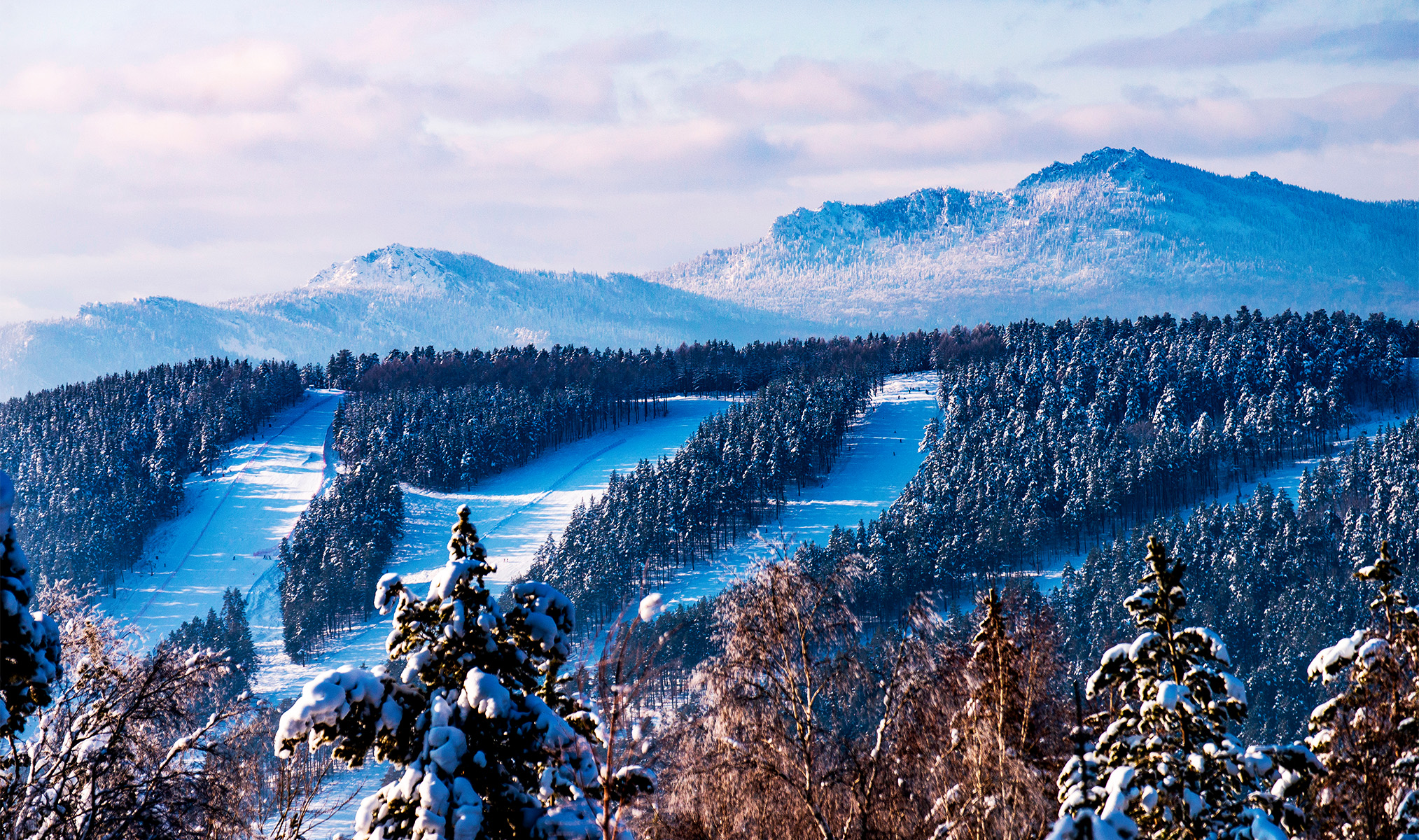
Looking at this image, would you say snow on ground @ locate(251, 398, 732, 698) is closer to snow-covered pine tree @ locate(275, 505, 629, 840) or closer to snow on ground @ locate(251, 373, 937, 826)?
snow on ground @ locate(251, 373, 937, 826)

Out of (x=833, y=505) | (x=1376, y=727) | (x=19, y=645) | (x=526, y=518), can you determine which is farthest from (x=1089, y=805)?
(x=526, y=518)

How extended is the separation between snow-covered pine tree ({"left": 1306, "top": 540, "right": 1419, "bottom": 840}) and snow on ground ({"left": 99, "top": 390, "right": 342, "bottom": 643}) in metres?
142

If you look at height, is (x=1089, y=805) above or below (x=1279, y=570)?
above

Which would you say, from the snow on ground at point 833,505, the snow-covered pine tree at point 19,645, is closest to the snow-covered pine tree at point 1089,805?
the snow-covered pine tree at point 19,645

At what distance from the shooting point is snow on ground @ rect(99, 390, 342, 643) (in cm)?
15362

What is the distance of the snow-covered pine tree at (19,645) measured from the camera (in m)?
12.1

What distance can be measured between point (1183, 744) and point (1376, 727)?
404cm

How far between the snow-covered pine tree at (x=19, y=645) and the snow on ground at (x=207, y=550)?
453ft

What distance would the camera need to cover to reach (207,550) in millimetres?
174250

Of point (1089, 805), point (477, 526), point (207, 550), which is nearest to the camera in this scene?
point (1089, 805)

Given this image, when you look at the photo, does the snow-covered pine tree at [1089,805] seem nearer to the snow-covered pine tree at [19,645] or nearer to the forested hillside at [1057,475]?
the snow-covered pine tree at [19,645]

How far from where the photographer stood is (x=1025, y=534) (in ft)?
481

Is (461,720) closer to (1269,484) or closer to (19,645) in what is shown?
(19,645)

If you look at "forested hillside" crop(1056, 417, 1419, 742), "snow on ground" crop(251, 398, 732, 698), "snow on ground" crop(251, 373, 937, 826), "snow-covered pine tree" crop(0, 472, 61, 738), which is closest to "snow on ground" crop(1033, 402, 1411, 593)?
"forested hillside" crop(1056, 417, 1419, 742)
